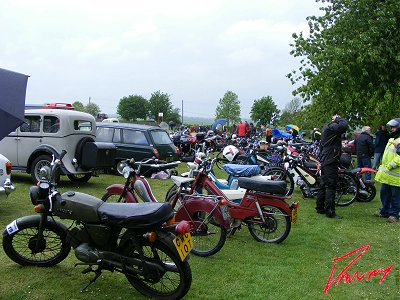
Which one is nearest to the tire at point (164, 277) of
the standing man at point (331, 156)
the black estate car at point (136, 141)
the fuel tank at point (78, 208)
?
the fuel tank at point (78, 208)

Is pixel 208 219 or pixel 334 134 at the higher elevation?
pixel 334 134

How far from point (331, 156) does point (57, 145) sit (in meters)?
6.16

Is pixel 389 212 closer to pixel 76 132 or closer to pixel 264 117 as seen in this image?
pixel 76 132

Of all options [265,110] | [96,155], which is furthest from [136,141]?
[265,110]

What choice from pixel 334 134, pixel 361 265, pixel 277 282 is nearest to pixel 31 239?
pixel 277 282

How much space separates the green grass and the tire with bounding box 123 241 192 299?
16cm

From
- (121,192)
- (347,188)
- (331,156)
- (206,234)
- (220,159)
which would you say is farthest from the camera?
(347,188)

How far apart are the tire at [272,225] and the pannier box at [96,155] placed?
4702mm

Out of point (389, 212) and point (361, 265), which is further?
point (389, 212)

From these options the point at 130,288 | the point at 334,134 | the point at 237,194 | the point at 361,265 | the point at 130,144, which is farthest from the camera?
the point at 130,144

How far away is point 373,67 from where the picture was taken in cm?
1675

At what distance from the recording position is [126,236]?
4.13 metres

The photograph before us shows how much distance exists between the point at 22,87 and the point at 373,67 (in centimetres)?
1556

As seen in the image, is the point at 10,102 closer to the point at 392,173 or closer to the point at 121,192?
the point at 121,192
